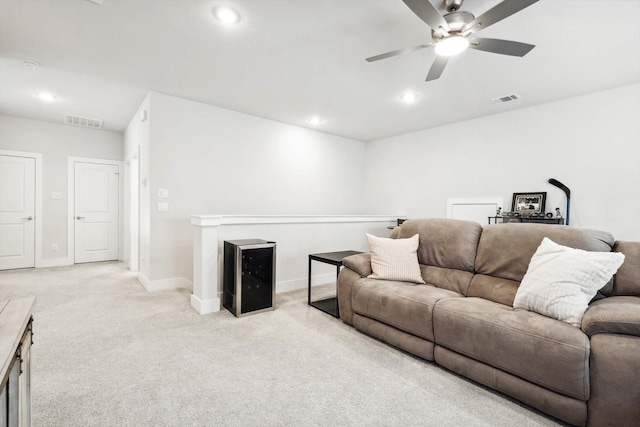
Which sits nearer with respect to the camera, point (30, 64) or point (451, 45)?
point (451, 45)

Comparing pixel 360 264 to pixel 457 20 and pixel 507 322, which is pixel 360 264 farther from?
pixel 457 20

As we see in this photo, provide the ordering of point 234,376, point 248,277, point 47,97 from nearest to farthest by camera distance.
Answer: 1. point 234,376
2. point 248,277
3. point 47,97

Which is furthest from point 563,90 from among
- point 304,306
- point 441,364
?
point 304,306

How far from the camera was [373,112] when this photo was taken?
177 inches

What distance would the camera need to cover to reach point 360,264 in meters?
2.88

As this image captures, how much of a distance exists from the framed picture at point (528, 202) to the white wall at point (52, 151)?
24.3 feet

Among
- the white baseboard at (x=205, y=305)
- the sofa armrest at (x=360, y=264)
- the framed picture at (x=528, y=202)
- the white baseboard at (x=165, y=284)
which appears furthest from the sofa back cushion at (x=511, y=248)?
the white baseboard at (x=165, y=284)

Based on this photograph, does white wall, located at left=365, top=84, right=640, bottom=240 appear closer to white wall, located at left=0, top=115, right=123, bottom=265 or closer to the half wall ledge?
the half wall ledge

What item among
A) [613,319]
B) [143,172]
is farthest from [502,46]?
[143,172]

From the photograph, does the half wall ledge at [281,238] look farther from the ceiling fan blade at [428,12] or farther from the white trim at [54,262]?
the white trim at [54,262]

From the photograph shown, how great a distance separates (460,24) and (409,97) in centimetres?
189

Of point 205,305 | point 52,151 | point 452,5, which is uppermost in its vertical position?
point 452,5

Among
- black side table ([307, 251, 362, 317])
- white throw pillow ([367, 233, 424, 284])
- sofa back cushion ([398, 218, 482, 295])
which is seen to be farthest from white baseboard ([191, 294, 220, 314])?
sofa back cushion ([398, 218, 482, 295])

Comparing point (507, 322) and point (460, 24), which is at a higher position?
point (460, 24)
